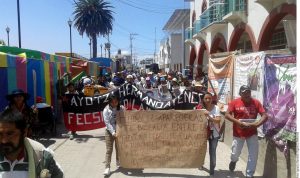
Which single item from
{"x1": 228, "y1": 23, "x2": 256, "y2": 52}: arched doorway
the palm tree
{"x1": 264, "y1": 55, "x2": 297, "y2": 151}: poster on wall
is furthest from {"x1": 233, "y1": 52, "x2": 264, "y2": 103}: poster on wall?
the palm tree

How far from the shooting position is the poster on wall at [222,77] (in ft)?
35.9

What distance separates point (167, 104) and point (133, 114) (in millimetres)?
1762

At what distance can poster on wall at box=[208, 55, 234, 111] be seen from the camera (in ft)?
35.9

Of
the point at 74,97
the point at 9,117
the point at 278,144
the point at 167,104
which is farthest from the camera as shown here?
the point at 74,97

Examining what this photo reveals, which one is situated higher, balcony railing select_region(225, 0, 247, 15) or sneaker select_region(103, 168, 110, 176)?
balcony railing select_region(225, 0, 247, 15)

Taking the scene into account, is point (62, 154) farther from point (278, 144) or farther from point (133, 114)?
point (278, 144)

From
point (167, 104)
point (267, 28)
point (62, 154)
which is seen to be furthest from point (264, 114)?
point (267, 28)

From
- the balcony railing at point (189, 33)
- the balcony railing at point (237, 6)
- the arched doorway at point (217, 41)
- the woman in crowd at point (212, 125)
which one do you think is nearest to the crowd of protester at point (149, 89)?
the balcony railing at point (237, 6)

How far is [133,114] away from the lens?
791 cm

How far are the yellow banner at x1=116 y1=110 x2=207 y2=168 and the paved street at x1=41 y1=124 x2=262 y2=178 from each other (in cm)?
23

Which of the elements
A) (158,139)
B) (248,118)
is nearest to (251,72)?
(248,118)

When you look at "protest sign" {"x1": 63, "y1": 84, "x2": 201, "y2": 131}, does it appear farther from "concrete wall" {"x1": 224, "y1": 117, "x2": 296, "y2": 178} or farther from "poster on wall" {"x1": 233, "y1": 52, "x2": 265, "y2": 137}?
"concrete wall" {"x1": 224, "y1": 117, "x2": 296, "y2": 178}

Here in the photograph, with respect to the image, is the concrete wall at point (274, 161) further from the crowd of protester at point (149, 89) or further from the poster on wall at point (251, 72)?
the crowd of protester at point (149, 89)

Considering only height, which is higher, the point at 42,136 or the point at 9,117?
the point at 9,117
